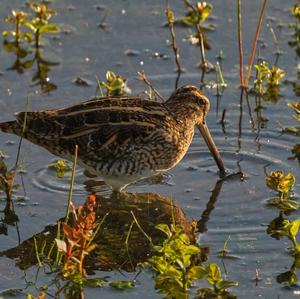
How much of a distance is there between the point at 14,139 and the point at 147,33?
1965 millimetres

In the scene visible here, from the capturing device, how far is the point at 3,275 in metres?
6.34

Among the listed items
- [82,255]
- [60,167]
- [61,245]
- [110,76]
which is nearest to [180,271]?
[82,255]

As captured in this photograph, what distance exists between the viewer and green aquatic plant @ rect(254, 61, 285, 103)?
27.6ft

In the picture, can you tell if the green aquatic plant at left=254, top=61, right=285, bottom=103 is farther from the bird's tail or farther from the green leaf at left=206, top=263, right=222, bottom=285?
the green leaf at left=206, top=263, right=222, bottom=285

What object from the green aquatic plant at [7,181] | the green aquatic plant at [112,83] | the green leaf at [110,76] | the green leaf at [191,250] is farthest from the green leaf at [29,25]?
the green leaf at [191,250]

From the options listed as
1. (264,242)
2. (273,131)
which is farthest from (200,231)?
(273,131)

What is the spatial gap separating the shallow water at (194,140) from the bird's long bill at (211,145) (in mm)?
85

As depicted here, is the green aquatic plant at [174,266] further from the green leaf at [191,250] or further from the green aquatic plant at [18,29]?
the green aquatic plant at [18,29]

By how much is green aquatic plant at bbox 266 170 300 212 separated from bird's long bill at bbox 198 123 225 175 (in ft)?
1.60

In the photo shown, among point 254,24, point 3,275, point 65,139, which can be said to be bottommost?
point 3,275

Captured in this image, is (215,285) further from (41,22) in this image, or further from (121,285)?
(41,22)

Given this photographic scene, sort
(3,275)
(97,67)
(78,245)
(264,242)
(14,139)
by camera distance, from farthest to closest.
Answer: (97,67) < (14,139) < (264,242) < (3,275) < (78,245)

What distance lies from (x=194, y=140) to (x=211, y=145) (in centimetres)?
48

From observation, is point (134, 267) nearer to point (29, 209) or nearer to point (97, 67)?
point (29, 209)
